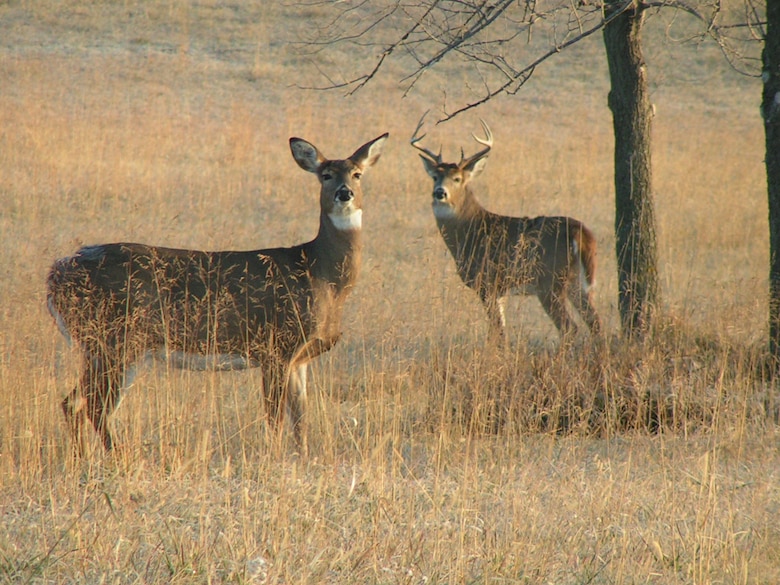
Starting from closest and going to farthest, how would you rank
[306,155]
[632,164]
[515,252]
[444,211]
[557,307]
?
[306,155] → [632,164] → [515,252] → [557,307] → [444,211]

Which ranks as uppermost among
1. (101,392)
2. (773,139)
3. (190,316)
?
(773,139)

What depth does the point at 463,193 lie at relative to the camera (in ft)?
31.6

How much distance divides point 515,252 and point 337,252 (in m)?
2.52

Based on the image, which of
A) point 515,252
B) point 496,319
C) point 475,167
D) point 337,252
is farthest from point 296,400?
point 475,167

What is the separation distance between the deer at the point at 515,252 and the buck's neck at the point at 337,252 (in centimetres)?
184

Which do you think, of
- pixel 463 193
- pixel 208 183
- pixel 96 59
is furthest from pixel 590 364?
pixel 96 59

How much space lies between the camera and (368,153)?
6672mm

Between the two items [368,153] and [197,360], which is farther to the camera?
[368,153]

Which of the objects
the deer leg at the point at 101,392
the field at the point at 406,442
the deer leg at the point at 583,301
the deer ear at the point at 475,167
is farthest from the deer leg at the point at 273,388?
the deer ear at the point at 475,167

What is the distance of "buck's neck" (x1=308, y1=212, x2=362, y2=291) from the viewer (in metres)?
6.28

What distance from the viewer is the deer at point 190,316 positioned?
5.59 metres

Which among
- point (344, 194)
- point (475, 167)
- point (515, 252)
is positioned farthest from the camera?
point (475, 167)

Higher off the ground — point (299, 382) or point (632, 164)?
point (632, 164)

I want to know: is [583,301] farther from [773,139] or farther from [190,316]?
[190,316]
